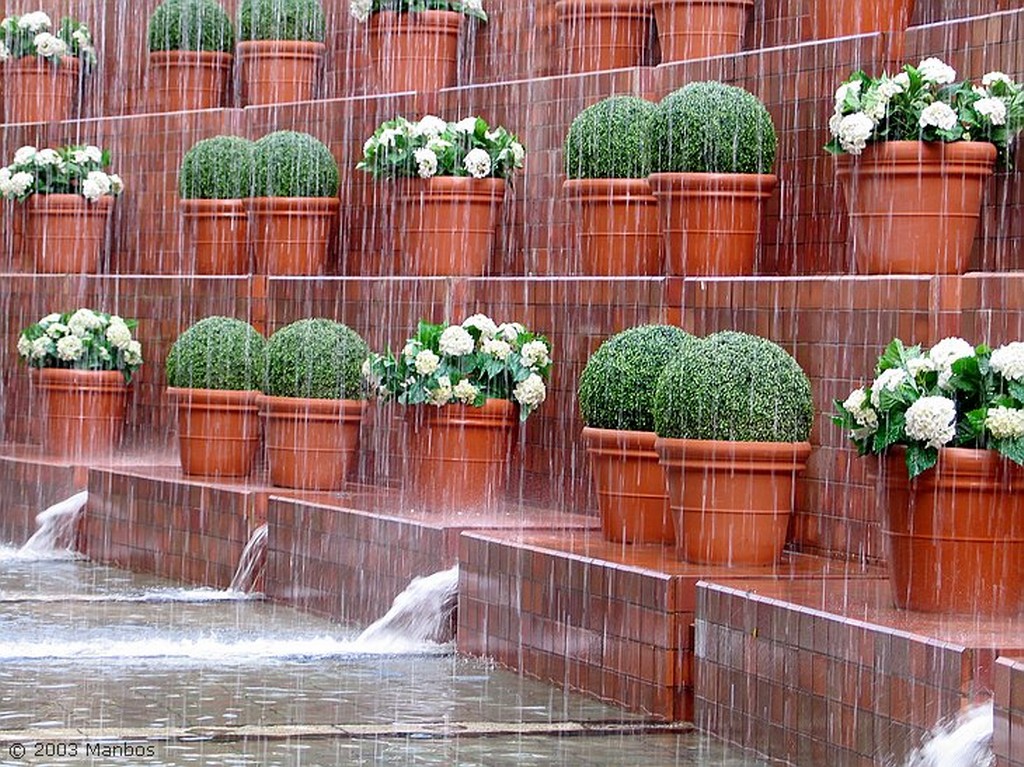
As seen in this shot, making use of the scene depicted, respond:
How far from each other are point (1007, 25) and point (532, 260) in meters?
3.66

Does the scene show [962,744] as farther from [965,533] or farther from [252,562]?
[252,562]

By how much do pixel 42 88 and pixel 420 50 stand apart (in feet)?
13.5

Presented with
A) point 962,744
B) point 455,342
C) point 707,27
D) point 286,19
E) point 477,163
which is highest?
point 286,19

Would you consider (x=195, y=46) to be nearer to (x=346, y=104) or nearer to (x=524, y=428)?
(x=346, y=104)

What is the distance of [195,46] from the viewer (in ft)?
49.0

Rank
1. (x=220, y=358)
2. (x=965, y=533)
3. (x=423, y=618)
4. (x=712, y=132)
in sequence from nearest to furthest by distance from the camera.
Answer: (x=965, y=533) → (x=423, y=618) → (x=712, y=132) → (x=220, y=358)

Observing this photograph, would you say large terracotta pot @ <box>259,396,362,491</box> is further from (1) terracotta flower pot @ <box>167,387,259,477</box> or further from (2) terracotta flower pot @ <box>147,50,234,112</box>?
(2) terracotta flower pot @ <box>147,50,234,112</box>

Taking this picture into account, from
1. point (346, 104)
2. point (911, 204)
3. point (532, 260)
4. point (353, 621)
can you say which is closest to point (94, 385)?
point (346, 104)

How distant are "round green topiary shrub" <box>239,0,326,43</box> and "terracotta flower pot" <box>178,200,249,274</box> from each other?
1463 millimetres

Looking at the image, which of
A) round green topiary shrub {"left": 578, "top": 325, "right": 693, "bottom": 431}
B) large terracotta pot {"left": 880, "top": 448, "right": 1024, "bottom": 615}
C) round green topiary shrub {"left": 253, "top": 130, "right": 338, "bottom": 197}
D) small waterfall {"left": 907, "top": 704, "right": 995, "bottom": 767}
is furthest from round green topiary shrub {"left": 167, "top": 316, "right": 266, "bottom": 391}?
small waterfall {"left": 907, "top": 704, "right": 995, "bottom": 767}

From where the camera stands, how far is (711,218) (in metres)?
9.70

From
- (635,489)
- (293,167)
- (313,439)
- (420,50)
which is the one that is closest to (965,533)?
(635,489)

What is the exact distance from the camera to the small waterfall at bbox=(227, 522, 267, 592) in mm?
10414

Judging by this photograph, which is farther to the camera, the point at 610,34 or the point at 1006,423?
the point at 610,34
